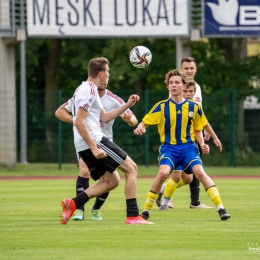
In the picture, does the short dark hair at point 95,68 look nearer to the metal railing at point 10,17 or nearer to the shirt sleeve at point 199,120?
the shirt sleeve at point 199,120

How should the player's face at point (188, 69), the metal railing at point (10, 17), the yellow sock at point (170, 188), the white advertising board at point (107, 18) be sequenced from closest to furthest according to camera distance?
the yellow sock at point (170, 188) < the player's face at point (188, 69) < the white advertising board at point (107, 18) < the metal railing at point (10, 17)

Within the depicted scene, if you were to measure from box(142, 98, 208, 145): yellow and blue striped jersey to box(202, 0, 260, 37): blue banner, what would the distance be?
16138 mm

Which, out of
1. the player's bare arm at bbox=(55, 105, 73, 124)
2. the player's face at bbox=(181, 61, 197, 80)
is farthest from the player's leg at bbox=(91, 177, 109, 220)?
the player's face at bbox=(181, 61, 197, 80)

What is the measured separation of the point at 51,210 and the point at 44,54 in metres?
28.6

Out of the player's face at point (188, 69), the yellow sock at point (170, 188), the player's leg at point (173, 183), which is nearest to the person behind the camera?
the player's leg at point (173, 183)

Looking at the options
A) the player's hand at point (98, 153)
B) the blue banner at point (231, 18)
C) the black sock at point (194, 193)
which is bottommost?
the black sock at point (194, 193)

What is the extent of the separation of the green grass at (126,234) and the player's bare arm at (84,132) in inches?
33.9

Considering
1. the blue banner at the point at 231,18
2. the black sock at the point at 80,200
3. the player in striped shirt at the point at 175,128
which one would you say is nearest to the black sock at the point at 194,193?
the player in striped shirt at the point at 175,128

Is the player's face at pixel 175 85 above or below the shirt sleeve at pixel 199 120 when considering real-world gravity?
above

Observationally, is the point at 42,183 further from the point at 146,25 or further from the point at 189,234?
the point at 189,234

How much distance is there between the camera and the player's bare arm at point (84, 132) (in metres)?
9.22

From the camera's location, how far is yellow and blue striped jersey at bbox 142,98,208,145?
10.3 meters

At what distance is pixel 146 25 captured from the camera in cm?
2591

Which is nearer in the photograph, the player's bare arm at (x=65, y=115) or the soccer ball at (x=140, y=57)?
the player's bare arm at (x=65, y=115)
